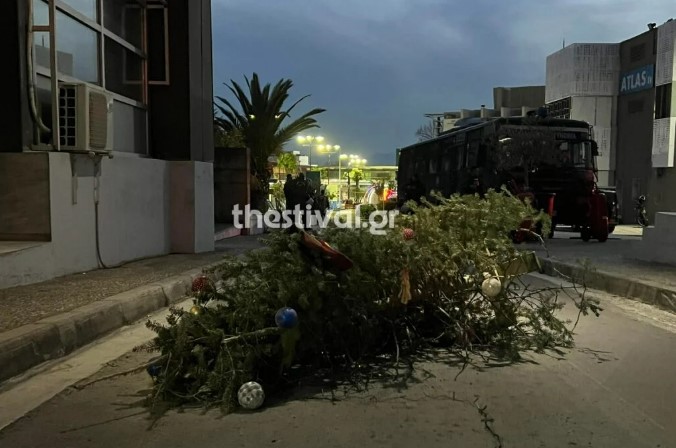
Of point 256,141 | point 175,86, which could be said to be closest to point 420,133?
point 256,141

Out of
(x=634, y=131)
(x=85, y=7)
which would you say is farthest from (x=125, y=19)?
(x=634, y=131)

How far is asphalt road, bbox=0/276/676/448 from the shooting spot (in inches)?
140

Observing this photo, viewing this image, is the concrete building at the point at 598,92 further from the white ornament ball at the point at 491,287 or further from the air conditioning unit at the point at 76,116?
the white ornament ball at the point at 491,287

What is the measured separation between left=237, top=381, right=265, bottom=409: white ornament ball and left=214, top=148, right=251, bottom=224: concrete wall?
15.7m

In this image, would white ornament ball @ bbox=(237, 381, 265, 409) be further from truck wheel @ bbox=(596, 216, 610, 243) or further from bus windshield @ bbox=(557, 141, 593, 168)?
bus windshield @ bbox=(557, 141, 593, 168)

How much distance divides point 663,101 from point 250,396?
29171 millimetres

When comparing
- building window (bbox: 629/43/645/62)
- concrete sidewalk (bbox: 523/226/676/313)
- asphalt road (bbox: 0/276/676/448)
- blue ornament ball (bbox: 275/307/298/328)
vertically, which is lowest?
asphalt road (bbox: 0/276/676/448)

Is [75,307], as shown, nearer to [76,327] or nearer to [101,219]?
[76,327]

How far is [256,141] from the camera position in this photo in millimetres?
24391

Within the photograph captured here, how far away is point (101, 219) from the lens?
9023 mm

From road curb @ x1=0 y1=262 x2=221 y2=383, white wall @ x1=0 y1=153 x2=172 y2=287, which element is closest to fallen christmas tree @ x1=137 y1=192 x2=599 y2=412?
road curb @ x1=0 y1=262 x2=221 y2=383

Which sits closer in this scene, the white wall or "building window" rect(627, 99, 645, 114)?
the white wall

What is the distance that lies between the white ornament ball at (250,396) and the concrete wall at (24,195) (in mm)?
4834

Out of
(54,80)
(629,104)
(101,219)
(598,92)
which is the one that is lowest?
(101,219)
